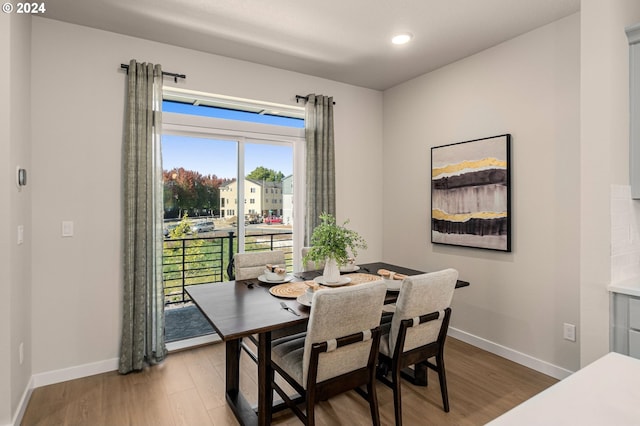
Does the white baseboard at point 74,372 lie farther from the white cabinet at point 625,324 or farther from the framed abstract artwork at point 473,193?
the white cabinet at point 625,324

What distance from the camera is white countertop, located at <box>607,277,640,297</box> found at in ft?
6.32

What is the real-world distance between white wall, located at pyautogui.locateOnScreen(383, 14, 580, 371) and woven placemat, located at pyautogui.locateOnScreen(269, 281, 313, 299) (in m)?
1.85

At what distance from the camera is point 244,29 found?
2.92 m

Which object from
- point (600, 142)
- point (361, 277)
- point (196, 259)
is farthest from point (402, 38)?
point (196, 259)

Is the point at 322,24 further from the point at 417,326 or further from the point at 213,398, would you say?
the point at 213,398

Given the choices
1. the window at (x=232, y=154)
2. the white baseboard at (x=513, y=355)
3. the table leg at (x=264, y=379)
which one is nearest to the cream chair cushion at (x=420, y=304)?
the table leg at (x=264, y=379)

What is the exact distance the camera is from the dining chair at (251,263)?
2.91 meters

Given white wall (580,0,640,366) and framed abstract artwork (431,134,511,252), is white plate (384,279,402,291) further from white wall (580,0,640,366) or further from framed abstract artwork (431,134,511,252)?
framed abstract artwork (431,134,511,252)

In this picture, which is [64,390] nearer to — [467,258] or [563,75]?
[467,258]

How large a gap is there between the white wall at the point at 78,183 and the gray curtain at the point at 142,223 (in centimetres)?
14

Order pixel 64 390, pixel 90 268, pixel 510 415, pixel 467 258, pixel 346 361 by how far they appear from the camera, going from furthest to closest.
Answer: pixel 467 258 < pixel 90 268 < pixel 64 390 < pixel 346 361 < pixel 510 415

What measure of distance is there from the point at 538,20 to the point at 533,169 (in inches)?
45.4

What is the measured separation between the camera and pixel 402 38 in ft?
10.0

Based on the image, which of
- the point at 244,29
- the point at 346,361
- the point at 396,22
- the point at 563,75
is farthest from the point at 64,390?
the point at 563,75
